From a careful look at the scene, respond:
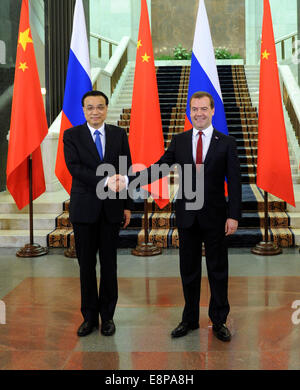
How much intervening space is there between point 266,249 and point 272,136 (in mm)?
1339

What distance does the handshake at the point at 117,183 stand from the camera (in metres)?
2.94

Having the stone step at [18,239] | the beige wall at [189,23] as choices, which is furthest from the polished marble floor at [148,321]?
the beige wall at [189,23]

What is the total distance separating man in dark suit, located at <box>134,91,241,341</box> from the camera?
301cm

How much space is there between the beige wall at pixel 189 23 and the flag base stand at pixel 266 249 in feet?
44.6

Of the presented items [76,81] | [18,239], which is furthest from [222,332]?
[18,239]

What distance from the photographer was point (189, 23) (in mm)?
17812

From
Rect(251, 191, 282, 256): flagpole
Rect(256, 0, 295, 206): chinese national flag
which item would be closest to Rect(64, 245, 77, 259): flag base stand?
Rect(251, 191, 282, 256): flagpole

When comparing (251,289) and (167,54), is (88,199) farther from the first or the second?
(167,54)

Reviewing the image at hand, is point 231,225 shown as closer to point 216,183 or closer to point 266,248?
point 216,183

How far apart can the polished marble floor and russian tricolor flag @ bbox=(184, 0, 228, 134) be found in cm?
167

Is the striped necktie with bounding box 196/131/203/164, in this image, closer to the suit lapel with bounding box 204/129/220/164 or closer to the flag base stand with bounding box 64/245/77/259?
the suit lapel with bounding box 204/129/220/164

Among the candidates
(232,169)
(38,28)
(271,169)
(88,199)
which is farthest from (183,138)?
(38,28)
